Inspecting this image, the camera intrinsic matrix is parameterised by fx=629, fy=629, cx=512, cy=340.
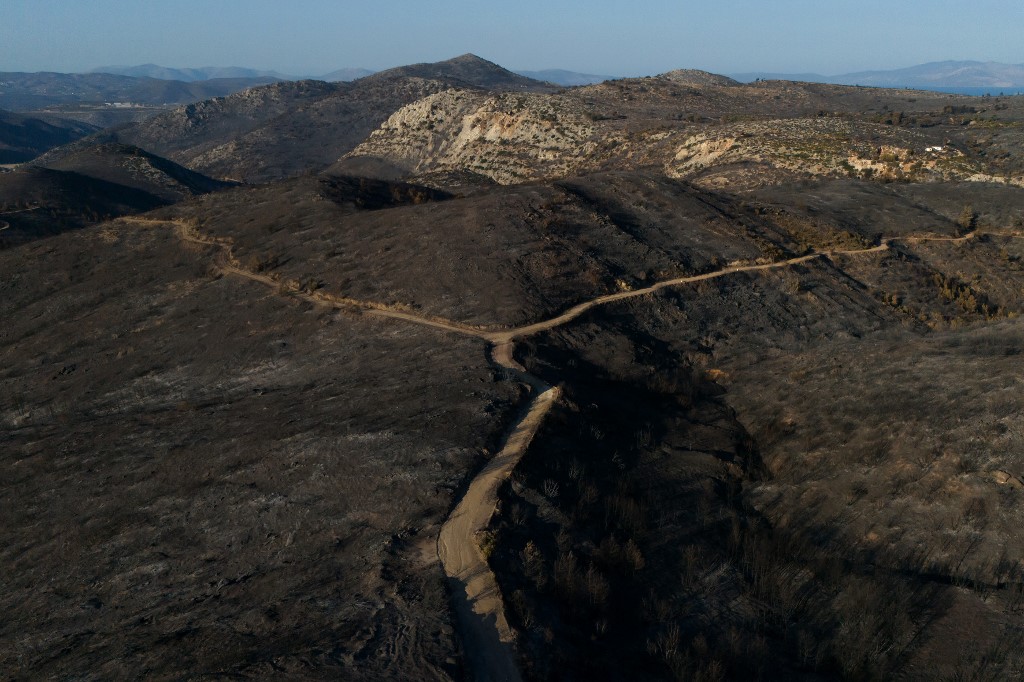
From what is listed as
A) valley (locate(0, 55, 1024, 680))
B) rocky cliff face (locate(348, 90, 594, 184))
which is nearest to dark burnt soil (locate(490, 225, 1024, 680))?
valley (locate(0, 55, 1024, 680))

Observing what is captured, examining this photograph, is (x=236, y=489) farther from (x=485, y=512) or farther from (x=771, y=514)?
(x=771, y=514)

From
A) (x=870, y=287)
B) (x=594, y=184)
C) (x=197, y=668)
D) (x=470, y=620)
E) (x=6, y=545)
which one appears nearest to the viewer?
(x=197, y=668)

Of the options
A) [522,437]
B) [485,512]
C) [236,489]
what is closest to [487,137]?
[522,437]

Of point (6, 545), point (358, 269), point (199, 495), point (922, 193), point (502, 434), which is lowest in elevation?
point (6, 545)

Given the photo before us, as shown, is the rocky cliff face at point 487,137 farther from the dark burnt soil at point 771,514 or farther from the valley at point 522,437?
the dark burnt soil at point 771,514

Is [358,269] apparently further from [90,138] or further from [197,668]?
[90,138]

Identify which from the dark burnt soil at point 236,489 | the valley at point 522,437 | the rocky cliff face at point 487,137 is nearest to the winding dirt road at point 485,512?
the valley at point 522,437

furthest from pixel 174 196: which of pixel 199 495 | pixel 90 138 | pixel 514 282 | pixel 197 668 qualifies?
pixel 90 138

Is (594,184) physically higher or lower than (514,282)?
higher
